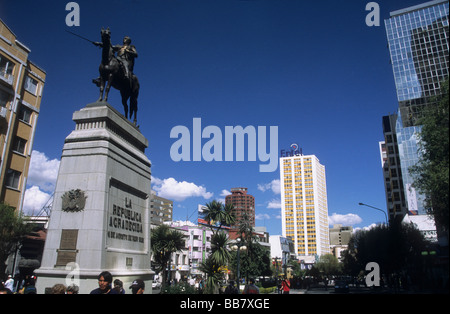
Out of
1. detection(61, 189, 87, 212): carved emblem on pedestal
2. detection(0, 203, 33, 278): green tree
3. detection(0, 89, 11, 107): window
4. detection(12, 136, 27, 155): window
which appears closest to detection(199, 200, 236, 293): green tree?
detection(61, 189, 87, 212): carved emblem on pedestal

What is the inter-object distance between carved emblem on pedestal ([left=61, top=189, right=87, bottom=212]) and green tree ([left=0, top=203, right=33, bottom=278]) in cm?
1538

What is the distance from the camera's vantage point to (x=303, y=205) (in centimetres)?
18488

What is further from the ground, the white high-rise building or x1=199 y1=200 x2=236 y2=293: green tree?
the white high-rise building

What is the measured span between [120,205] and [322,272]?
413 ft

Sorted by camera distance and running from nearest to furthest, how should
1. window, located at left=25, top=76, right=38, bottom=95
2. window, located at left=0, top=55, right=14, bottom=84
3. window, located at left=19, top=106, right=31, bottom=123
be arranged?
1. window, located at left=0, top=55, right=14, bottom=84
2. window, located at left=19, top=106, right=31, bottom=123
3. window, located at left=25, top=76, right=38, bottom=95

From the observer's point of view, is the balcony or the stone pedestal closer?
the stone pedestal

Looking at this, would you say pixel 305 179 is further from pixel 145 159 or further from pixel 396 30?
pixel 145 159

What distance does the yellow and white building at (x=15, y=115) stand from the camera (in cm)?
3309

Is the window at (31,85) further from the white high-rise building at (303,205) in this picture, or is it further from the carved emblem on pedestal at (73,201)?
the white high-rise building at (303,205)

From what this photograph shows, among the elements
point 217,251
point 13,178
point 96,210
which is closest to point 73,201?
point 96,210

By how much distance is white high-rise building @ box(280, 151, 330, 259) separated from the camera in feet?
593

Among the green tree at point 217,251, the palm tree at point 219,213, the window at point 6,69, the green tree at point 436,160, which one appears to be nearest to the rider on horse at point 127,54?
the green tree at point 436,160

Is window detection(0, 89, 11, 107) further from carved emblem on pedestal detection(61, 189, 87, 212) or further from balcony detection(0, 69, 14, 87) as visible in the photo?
carved emblem on pedestal detection(61, 189, 87, 212)
